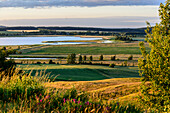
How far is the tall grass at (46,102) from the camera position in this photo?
6504mm

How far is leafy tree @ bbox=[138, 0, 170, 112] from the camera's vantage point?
14.6 m

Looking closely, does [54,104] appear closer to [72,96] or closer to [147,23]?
[72,96]

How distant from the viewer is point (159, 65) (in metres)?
14.7

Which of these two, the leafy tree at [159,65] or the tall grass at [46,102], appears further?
the leafy tree at [159,65]

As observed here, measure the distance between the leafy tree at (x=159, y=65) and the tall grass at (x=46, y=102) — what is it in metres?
7.84

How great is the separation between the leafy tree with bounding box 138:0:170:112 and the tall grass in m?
7.84

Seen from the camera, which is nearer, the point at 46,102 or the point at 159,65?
the point at 46,102

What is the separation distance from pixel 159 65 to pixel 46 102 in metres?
9.62

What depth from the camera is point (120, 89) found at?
26.1 m

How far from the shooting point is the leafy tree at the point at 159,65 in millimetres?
14562

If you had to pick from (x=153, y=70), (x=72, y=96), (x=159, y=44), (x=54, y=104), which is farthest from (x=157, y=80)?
(x=54, y=104)

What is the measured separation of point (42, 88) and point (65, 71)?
Answer: 45210 millimetres

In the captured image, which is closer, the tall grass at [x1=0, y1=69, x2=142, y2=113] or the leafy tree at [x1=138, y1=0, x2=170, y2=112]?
the tall grass at [x1=0, y1=69, x2=142, y2=113]

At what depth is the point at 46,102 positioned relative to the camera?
7.05 m
